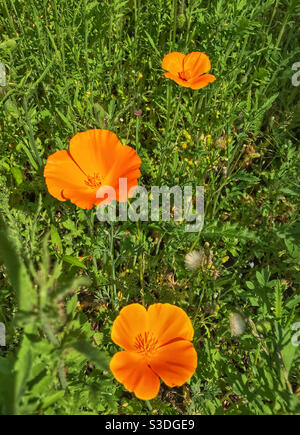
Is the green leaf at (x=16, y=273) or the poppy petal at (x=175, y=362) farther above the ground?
the green leaf at (x=16, y=273)

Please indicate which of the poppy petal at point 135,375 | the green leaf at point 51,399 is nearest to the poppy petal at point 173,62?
the poppy petal at point 135,375

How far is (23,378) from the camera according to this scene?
83cm

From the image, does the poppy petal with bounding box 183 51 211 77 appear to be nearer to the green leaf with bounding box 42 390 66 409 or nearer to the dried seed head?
the dried seed head

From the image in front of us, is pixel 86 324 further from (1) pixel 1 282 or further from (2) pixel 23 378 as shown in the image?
(1) pixel 1 282

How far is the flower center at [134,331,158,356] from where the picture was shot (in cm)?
146

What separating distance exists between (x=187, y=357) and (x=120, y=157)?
95 cm

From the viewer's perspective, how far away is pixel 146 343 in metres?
1.49

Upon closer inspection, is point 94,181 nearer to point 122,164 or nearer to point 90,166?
point 90,166

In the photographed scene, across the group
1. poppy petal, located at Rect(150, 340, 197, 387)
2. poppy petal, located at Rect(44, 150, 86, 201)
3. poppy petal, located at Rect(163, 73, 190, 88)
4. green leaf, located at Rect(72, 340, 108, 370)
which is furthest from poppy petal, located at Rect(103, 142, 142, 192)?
green leaf, located at Rect(72, 340, 108, 370)

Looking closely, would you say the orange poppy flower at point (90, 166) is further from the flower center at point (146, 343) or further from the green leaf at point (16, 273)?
the green leaf at point (16, 273)

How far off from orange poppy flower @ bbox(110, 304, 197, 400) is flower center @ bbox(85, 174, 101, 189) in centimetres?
64

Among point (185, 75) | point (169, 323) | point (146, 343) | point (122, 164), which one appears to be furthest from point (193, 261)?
point (185, 75)

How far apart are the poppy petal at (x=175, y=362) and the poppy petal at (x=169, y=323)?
0.12ft

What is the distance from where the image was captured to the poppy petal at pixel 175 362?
132 centimetres
